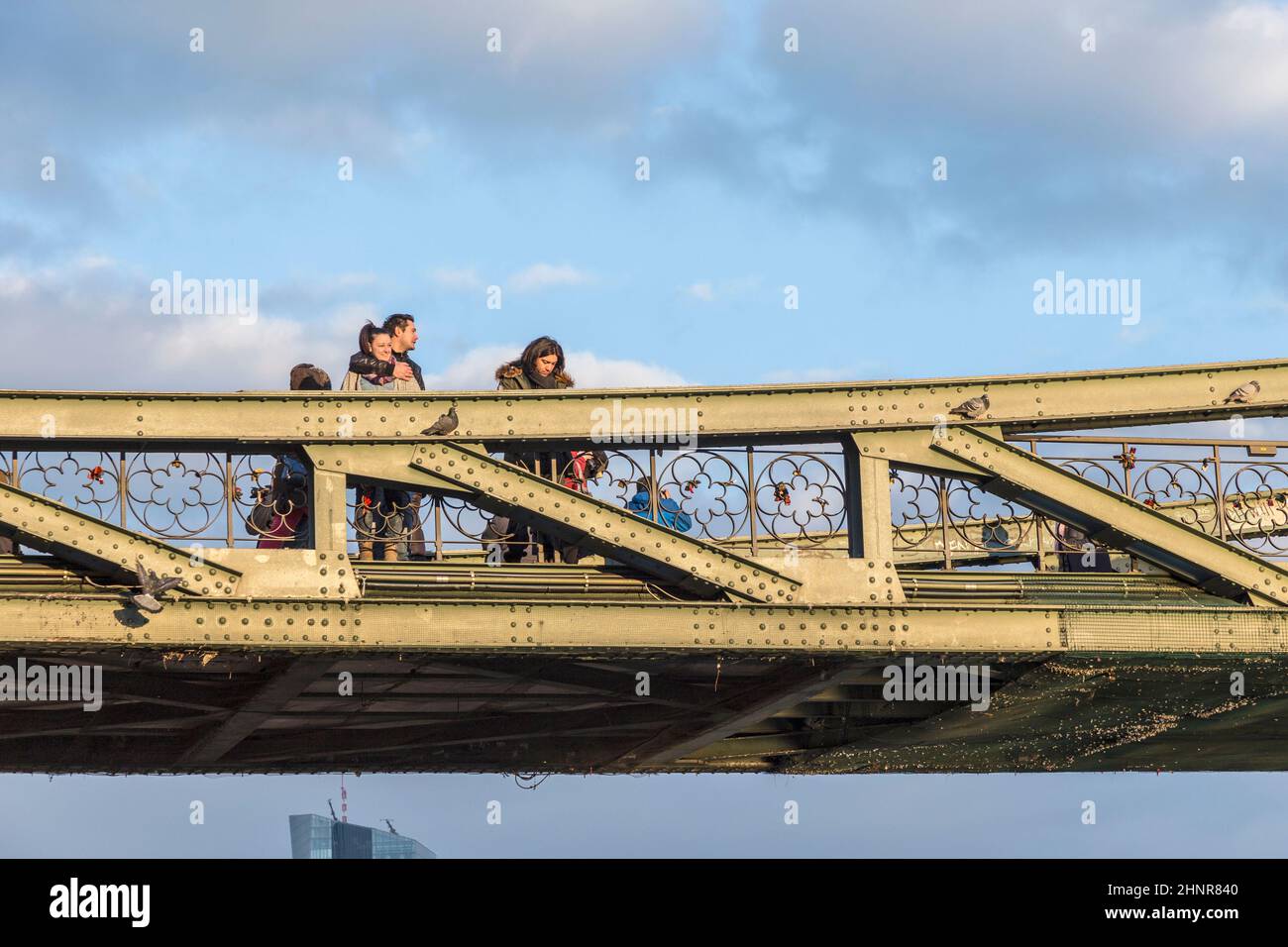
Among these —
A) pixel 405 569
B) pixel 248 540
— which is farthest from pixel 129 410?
pixel 405 569

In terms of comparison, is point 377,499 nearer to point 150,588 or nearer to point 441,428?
point 441,428

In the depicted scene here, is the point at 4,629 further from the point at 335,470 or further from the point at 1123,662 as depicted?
the point at 1123,662

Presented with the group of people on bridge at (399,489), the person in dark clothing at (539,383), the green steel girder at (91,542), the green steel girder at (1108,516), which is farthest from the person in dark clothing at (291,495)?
the green steel girder at (1108,516)

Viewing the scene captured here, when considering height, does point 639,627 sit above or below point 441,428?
below

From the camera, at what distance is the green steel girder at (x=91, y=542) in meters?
15.6

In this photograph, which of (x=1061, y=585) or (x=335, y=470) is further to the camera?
(x=1061, y=585)

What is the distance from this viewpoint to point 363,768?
23.9m

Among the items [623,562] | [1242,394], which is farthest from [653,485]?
[1242,394]

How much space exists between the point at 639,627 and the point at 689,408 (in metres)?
1.91

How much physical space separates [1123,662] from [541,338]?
233 inches

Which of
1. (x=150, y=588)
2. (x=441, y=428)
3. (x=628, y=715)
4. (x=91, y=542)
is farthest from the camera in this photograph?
(x=628, y=715)

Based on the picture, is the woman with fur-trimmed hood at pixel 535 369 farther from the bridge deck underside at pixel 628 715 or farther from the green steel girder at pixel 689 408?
the bridge deck underside at pixel 628 715

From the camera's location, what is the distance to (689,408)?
16.8m

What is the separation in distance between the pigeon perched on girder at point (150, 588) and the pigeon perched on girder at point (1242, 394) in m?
9.23
